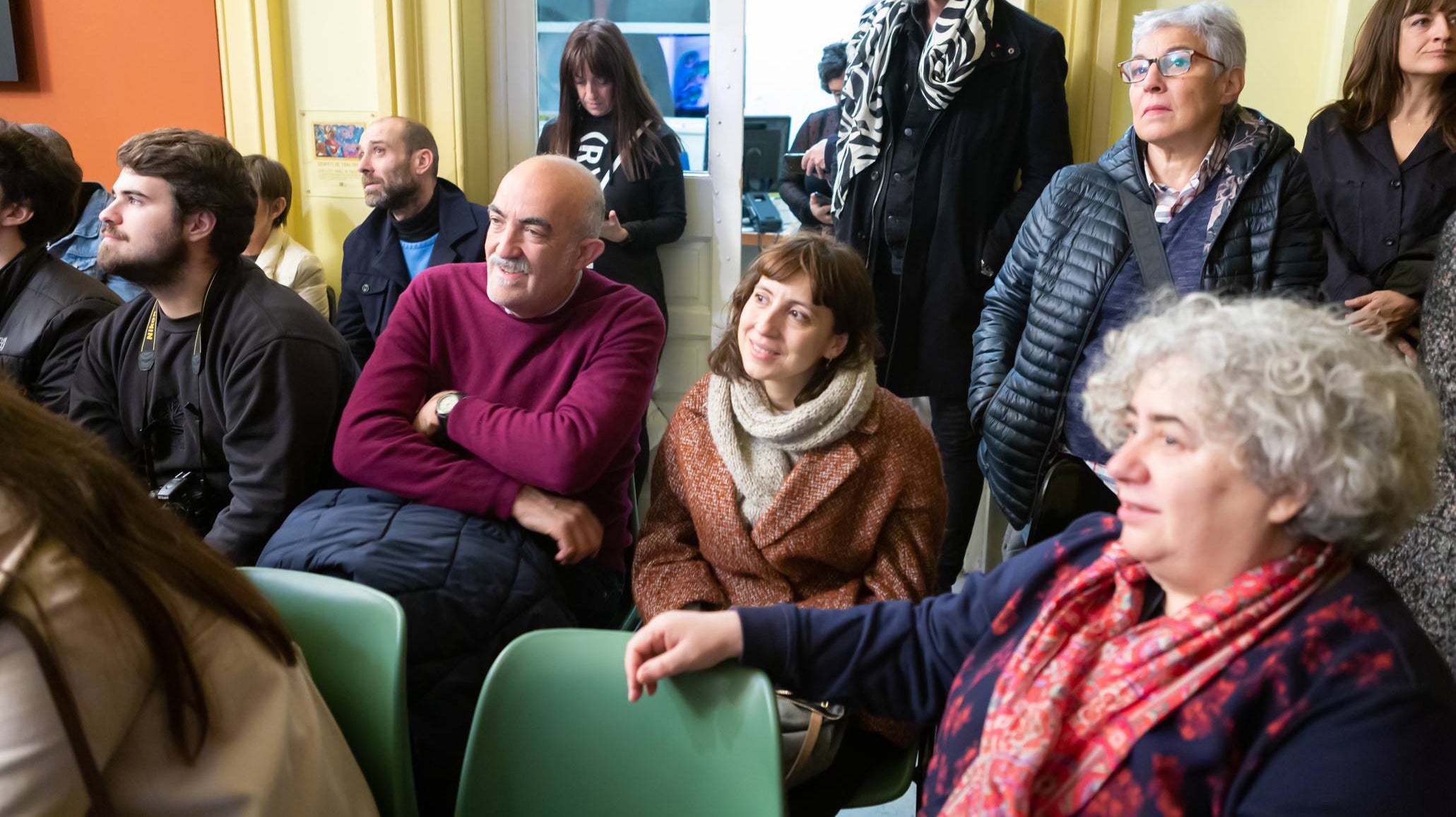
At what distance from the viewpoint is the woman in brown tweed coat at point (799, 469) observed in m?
1.80

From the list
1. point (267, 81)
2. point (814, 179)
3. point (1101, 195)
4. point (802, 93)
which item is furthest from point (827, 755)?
point (267, 81)

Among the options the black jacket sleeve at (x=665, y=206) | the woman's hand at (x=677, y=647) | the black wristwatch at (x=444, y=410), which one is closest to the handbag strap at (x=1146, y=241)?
the woman's hand at (x=677, y=647)

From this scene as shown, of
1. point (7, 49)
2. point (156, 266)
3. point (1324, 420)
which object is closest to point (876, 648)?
point (1324, 420)

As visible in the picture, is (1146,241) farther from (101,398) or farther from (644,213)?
(101,398)

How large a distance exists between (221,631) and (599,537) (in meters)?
0.96

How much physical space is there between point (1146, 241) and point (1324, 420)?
1105 millimetres

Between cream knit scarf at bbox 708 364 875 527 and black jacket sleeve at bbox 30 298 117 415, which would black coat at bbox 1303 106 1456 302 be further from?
black jacket sleeve at bbox 30 298 117 415

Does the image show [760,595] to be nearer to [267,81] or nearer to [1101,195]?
[1101,195]

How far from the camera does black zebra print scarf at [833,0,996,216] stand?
281cm

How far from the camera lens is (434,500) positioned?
190 centimetres

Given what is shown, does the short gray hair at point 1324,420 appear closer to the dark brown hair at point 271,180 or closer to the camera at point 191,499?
the camera at point 191,499

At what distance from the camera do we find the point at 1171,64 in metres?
1.98

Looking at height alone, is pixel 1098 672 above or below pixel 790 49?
below

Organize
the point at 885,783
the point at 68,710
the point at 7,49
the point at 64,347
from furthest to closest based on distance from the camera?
the point at 7,49
the point at 64,347
the point at 885,783
the point at 68,710
